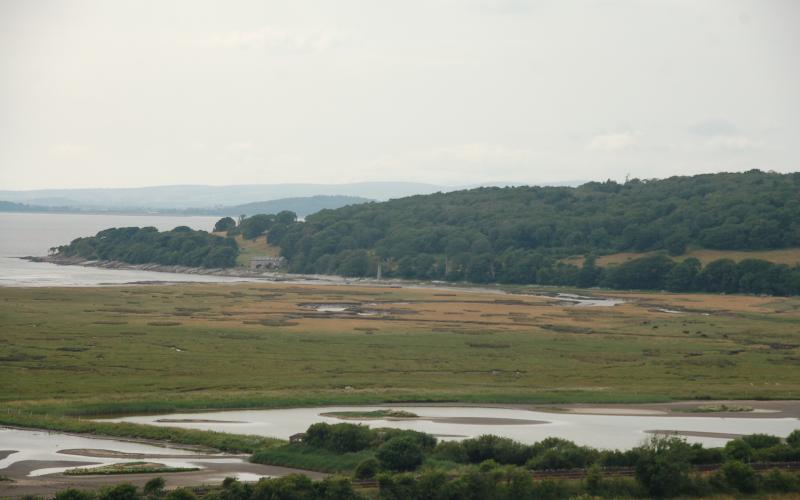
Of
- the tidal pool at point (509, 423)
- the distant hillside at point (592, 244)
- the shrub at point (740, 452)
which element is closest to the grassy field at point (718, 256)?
the distant hillside at point (592, 244)

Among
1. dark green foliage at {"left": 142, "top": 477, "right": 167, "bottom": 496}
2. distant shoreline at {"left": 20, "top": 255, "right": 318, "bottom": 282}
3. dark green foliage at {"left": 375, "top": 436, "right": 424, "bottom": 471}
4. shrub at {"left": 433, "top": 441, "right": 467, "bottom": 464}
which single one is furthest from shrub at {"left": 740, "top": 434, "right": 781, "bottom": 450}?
distant shoreline at {"left": 20, "top": 255, "right": 318, "bottom": 282}

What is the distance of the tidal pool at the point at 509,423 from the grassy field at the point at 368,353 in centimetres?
235

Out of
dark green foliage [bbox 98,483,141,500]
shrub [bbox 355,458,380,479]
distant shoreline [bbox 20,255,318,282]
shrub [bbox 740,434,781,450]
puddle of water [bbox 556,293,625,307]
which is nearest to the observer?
dark green foliage [bbox 98,483,141,500]

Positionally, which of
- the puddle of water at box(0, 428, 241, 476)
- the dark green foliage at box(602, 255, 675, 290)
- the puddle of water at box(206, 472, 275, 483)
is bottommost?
the puddle of water at box(0, 428, 241, 476)

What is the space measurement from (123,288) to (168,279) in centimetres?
3051

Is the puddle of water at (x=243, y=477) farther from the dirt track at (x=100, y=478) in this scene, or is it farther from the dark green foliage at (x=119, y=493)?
the dark green foliage at (x=119, y=493)

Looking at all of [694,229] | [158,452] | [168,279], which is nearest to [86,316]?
[158,452]

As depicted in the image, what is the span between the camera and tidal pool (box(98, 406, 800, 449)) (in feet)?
170

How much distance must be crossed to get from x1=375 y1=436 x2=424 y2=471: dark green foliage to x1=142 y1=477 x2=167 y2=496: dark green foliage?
363 inches

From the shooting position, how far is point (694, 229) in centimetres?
17450

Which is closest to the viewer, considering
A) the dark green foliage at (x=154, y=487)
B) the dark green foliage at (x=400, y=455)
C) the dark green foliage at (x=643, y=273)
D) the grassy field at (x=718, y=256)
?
the dark green foliage at (x=154, y=487)

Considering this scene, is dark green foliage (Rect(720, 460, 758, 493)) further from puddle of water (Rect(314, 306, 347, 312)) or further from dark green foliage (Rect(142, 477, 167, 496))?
puddle of water (Rect(314, 306, 347, 312))

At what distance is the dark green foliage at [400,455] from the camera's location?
43.2 m

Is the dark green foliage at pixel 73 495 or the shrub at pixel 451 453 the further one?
the shrub at pixel 451 453
